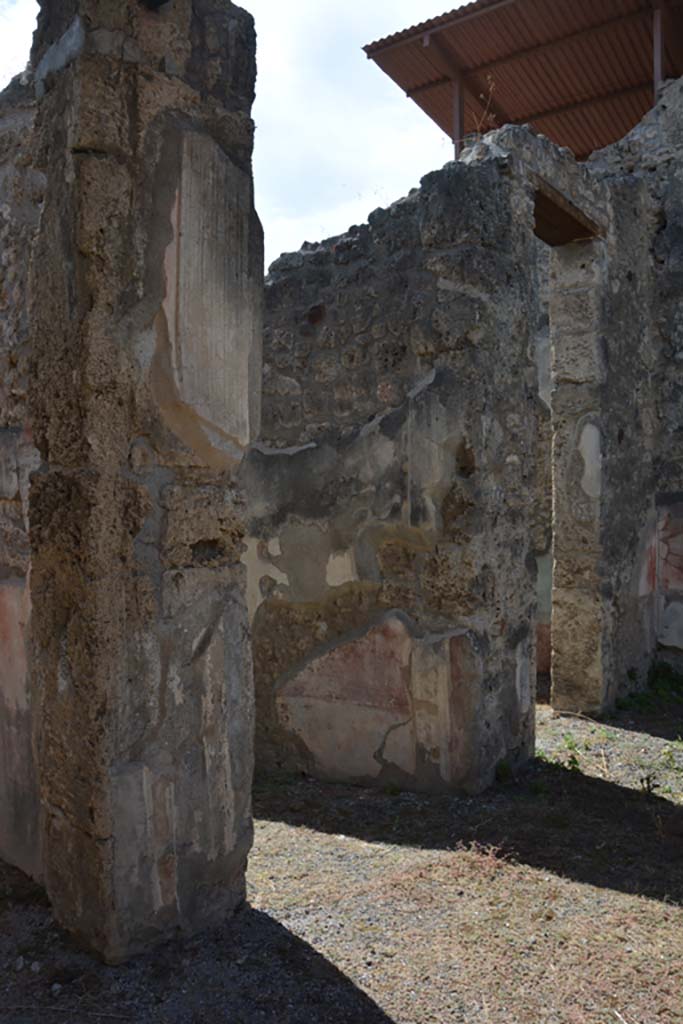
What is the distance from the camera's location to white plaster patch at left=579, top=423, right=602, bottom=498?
464 centimetres

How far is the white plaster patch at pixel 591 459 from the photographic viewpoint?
15.2ft

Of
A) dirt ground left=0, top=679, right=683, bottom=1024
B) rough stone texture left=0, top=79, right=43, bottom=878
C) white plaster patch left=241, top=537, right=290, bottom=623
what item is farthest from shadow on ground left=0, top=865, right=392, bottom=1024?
white plaster patch left=241, top=537, right=290, bottom=623

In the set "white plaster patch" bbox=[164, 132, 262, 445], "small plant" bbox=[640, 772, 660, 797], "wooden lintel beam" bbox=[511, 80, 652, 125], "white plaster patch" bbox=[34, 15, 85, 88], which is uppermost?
"wooden lintel beam" bbox=[511, 80, 652, 125]

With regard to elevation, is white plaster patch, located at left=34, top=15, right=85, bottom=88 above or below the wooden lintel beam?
below

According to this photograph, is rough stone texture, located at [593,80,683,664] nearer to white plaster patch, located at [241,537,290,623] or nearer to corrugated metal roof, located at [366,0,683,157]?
white plaster patch, located at [241,537,290,623]

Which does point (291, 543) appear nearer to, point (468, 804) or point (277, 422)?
point (277, 422)

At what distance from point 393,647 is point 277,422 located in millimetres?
1124

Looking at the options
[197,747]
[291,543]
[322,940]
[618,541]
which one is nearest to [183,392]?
[197,747]

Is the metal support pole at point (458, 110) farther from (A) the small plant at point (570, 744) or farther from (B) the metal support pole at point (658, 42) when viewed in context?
(A) the small plant at point (570, 744)

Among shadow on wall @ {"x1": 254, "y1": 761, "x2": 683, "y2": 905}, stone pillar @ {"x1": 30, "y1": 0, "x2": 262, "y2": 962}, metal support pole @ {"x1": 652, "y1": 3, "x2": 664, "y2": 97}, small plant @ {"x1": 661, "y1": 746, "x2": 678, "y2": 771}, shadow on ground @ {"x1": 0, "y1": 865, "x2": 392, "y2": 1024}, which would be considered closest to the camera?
shadow on ground @ {"x1": 0, "y1": 865, "x2": 392, "y2": 1024}

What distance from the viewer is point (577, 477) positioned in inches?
185

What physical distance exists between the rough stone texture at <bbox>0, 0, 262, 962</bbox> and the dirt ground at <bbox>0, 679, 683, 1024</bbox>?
0.46 feet

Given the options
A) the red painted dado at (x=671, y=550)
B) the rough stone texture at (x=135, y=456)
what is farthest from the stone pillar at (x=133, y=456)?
the red painted dado at (x=671, y=550)

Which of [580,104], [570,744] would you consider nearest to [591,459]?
[570,744]
